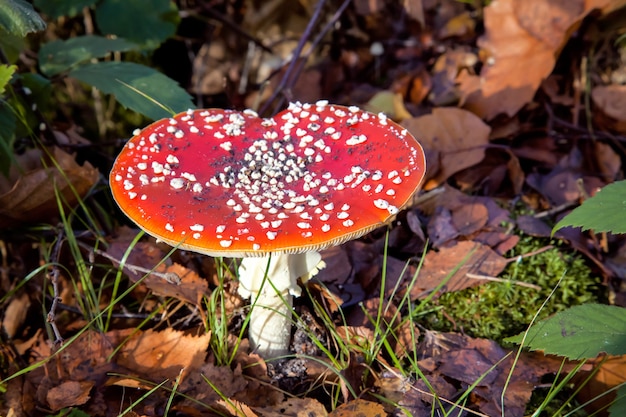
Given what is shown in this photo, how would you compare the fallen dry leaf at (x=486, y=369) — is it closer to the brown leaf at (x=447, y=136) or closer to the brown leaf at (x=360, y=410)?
the brown leaf at (x=360, y=410)

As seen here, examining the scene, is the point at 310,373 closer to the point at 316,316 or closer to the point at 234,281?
the point at 316,316

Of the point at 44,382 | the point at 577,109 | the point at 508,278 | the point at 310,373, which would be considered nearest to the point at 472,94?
the point at 577,109

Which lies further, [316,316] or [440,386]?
[316,316]

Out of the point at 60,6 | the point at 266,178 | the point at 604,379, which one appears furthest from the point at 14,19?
the point at 604,379

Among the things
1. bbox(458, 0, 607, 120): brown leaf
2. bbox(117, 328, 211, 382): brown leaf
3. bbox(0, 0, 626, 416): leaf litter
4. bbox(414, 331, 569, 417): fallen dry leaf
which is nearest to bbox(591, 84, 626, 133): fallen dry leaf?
bbox(0, 0, 626, 416): leaf litter

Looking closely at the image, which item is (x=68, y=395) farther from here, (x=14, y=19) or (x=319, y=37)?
(x=319, y=37)
